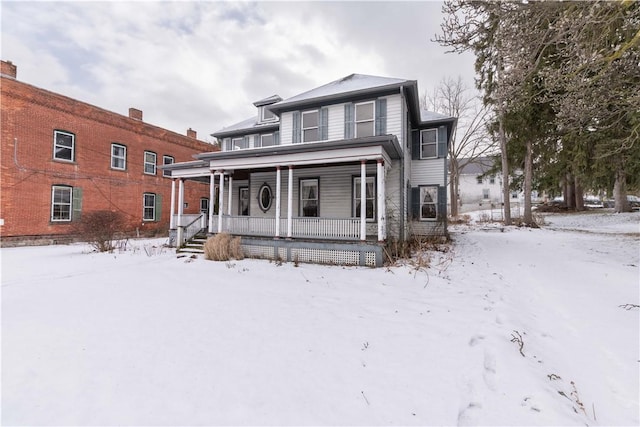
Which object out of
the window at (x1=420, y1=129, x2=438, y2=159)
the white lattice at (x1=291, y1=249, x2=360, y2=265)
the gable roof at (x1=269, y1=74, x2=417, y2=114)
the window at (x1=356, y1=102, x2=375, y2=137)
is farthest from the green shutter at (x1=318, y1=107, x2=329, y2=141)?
the white lattice at (x1=291, y1=249, x2=360, y2=265)

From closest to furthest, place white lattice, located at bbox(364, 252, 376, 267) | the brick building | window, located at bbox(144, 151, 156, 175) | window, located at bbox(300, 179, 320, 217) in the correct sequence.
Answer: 1. white lattice, located at bbox(364, 252, 376, 267)
2. window, located at bbox(300, 179, 320, 217)
3. the brick building
4. window, located at bbox(144, 151, 156, 175)

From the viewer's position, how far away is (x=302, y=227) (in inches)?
414

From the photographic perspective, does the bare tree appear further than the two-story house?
Yes

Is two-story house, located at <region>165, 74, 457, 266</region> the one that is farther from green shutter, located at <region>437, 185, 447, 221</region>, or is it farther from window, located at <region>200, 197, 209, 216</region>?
window, located at <region>200, 197, 209, 216</region>

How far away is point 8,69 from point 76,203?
678 centimetres

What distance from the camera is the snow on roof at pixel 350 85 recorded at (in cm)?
1096

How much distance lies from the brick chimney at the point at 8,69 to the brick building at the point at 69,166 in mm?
33

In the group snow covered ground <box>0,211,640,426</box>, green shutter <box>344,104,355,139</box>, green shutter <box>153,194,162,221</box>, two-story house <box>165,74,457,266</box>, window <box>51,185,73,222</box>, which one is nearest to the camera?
snow covered ground <box>0,211,640,426</box>

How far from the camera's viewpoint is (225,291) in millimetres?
6094

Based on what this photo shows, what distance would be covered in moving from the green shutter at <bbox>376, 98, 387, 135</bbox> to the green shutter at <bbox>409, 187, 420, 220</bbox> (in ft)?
11.6

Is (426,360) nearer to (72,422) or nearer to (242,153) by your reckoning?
(72,422)

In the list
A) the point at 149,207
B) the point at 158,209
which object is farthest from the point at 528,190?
the point at 149,207

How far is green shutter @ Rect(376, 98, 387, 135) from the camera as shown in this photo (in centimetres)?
1092

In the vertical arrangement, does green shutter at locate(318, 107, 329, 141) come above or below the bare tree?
below
